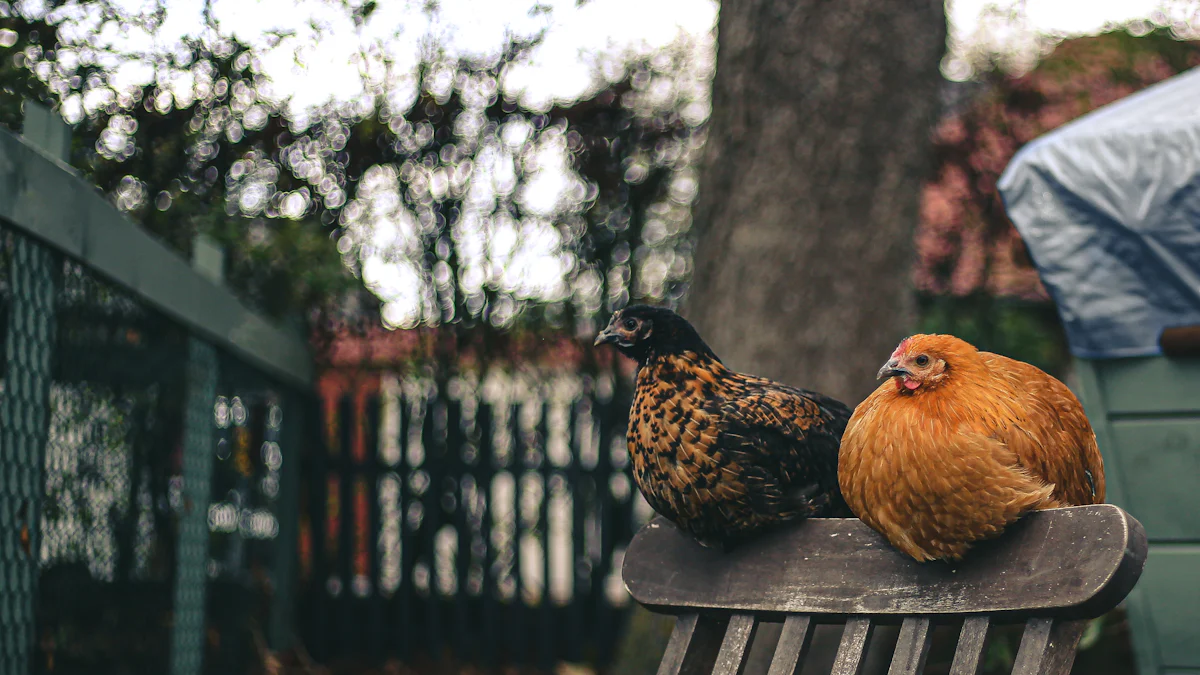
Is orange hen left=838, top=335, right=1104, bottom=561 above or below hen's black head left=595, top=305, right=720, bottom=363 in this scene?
below

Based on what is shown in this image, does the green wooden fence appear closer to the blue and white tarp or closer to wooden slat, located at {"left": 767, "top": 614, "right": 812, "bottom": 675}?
A: wooden slat, located at {"left": 767, "top": 614, "right": 812, "bottom": 675}

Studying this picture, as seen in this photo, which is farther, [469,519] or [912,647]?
[469,519]

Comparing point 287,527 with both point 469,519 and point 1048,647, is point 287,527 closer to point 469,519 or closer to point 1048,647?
point 469,519

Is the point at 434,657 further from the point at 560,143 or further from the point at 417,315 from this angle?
the point at 560,143

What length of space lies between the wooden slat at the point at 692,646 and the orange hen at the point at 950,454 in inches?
14.4

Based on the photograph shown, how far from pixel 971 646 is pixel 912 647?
81 mm

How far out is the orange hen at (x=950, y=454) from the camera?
4.26 feet

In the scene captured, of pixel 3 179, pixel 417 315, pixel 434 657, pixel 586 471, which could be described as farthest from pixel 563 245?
pixel 3 179

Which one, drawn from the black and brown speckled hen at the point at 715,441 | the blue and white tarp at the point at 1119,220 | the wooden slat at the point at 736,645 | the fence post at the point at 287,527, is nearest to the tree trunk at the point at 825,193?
the blue and white tarp at the point at 1119,220

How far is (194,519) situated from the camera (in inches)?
143

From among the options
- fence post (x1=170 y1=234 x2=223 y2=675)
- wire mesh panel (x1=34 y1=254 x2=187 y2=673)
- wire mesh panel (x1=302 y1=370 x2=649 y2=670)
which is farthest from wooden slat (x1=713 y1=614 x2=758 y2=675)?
wire mesh panel (x1=302 y1=370 x2=649 y2=670)

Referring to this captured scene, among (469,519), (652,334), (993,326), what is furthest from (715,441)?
(993,326)

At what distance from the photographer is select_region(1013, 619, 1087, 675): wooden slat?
4.19ft

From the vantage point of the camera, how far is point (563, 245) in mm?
5516
